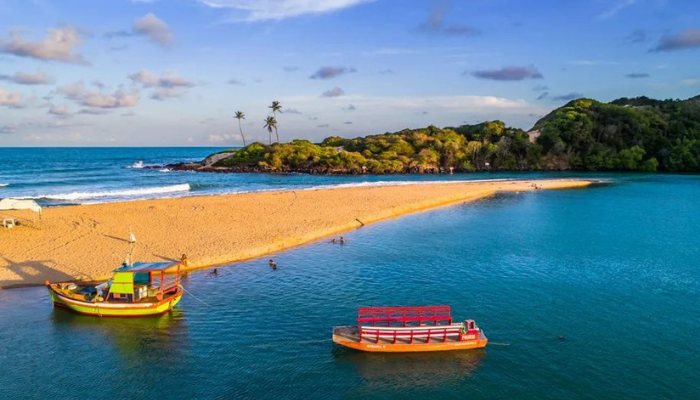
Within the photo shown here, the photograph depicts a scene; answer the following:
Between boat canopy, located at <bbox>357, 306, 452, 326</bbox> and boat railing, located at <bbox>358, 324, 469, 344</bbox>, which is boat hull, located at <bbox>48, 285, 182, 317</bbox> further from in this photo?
boat railing, located at <bbox>358, 324, 469, 344</bbox>

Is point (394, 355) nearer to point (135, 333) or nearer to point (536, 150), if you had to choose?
point (135, 333)

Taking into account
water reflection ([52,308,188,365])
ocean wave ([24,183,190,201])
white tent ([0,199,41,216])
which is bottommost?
water reflection ([52,308,188,365])

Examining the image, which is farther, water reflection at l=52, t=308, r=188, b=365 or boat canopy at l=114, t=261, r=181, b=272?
boat canopy at l=114, t=261, r=181, b=272

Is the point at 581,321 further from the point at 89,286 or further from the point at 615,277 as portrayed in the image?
the point at 89,286

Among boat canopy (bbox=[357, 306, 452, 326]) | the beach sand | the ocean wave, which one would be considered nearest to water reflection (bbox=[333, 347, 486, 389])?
boat canopy (bbox=[357, 306, 452, 326])

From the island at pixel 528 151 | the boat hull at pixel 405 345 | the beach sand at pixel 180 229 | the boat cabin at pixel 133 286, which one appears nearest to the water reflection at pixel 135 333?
the boat cabin at pixel 133 286

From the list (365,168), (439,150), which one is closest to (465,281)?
(365,168)
